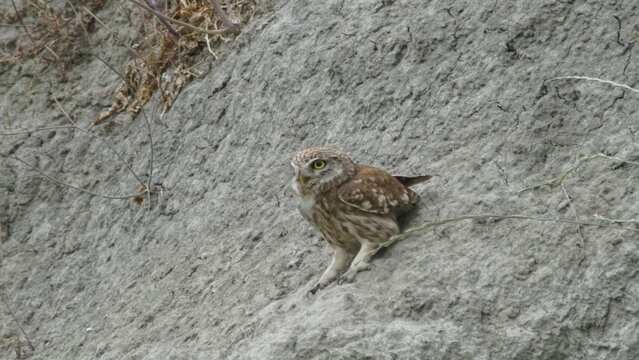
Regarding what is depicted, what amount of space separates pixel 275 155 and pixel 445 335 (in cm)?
264

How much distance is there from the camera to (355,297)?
3.99 metres

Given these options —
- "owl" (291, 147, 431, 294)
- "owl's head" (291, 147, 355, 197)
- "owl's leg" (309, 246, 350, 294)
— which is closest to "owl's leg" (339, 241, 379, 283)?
"owl" (291, 147, 431, 294)

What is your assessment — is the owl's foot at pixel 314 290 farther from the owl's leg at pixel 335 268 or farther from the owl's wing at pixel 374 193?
the owl's wing at pixel 374 193

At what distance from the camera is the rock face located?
12.4 feet

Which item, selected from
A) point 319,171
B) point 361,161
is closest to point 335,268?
point 319,171

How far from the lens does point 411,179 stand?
463 cm

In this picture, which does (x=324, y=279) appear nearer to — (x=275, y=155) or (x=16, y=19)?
(x=275, y=155)

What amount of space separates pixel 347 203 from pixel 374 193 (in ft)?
0.48

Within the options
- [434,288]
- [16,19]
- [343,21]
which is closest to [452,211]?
[434,288]

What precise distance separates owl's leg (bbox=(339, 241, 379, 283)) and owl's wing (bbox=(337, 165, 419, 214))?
7.2 inches

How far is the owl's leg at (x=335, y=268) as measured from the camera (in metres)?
4.45

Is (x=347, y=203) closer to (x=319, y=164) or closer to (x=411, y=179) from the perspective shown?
(x=319, y=164)

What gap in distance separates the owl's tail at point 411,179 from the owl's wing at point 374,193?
81 millimetres

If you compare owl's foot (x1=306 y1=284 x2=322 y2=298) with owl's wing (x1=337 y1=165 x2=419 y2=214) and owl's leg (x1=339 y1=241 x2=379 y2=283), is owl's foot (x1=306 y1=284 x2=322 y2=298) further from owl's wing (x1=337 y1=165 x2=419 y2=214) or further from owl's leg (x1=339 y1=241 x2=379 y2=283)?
owl's wing (x1=337 y1=165 x2=419 y2=214)
